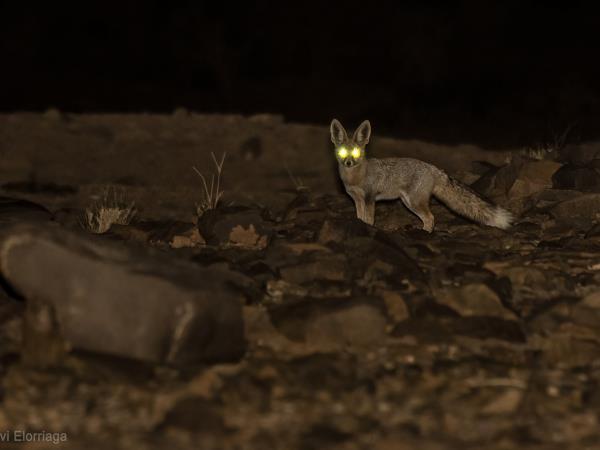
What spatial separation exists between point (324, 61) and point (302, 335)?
22.9 m

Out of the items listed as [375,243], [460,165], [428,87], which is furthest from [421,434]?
[428,87]

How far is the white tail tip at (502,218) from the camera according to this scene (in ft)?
25.1

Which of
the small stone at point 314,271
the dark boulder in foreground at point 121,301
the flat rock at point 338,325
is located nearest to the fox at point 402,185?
the small stone at point 314,271

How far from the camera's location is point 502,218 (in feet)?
25.1

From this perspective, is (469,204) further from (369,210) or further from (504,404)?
(504,404)

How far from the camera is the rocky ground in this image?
4.36 metres

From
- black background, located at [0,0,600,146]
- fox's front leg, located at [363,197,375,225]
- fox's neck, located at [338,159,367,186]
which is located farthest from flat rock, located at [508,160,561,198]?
black background, located at [0,0,600,146]

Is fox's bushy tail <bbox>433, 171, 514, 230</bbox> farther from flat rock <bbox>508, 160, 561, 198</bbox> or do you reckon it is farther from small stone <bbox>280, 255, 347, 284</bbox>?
small stone <bbox>280, 255, 347, 284</bbox>

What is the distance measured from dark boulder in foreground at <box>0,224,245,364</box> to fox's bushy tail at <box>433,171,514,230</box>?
131 inches

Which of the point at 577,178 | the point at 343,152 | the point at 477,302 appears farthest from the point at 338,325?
the point at 577,178

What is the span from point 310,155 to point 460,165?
2280mm

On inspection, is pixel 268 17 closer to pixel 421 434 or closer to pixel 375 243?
pixel 375 243

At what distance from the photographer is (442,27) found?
2753 centimetres

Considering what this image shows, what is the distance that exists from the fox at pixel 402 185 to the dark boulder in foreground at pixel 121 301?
3.11 meters
